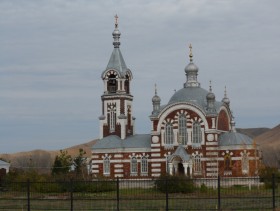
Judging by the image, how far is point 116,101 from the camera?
7269 centimetres

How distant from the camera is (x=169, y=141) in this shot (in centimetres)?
6869

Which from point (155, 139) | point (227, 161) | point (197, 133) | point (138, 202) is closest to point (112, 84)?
point (155, 139)

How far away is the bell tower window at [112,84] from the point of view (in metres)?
73.2

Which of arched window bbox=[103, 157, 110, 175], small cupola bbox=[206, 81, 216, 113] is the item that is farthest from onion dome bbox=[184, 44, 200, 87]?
arched window bbox=[103, 157, 110, 175]

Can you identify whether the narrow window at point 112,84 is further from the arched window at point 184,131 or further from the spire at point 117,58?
the arched window at point 184,131

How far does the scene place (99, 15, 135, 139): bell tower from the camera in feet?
238

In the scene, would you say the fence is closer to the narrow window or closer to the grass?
the grass

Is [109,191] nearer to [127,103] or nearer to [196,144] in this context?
[196,144]

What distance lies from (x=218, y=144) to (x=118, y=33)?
17.1m

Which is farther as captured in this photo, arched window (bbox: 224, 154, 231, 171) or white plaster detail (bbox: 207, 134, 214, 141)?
white plaster detail (bbox: 207, 134, 214, 141)

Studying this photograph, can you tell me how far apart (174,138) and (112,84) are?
9.63 meters

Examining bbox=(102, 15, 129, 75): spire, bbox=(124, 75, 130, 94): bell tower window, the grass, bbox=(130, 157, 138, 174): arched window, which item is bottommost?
the grass

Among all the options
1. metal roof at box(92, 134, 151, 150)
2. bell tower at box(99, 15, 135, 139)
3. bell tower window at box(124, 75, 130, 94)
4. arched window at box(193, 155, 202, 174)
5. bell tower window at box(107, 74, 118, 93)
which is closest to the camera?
arched window at box(193, 155, 202, 174)

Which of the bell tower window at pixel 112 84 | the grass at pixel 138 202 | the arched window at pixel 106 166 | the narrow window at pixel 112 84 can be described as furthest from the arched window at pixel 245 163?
the grass at pixel 138 202
